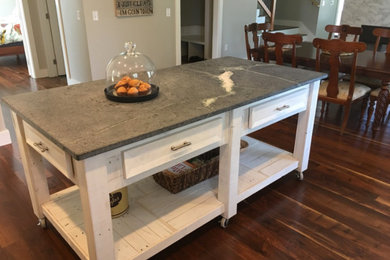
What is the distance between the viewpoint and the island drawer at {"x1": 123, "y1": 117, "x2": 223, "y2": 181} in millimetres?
1396

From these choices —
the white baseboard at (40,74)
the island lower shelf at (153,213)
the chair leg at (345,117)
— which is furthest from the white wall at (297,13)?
the island lower shelf at (153,213)

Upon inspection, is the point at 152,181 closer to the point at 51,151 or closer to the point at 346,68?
the point at 51,151

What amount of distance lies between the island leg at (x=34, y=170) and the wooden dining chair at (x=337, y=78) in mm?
2621

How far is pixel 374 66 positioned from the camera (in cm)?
320

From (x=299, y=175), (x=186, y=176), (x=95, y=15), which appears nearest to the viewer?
(x=186, y=176)

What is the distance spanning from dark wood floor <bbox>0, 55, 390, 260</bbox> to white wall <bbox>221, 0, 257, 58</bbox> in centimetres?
321

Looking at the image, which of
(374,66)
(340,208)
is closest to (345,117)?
(374,66)

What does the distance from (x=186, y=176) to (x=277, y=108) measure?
0.69 meters

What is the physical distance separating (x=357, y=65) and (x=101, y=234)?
2.86 m

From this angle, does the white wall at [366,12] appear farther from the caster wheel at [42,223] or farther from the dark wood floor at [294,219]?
the caster wheel at [42,223]

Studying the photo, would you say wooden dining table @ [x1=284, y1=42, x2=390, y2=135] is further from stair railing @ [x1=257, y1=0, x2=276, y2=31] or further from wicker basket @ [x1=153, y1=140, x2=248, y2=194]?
stair railing @ [x1=257, y1=0, x2=276, y2=31]

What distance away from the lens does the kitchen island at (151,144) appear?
1.34 meters

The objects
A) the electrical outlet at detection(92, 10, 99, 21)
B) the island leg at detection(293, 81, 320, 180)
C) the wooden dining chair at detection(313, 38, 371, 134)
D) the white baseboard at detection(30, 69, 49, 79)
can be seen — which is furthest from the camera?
the white baseboard at detection(30, 69, 49, 79)

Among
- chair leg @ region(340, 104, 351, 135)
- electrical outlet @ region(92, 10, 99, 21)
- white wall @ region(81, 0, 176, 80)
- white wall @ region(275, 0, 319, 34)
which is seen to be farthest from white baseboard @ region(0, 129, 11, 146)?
white wall @ region(275, 0, 319, 34)
